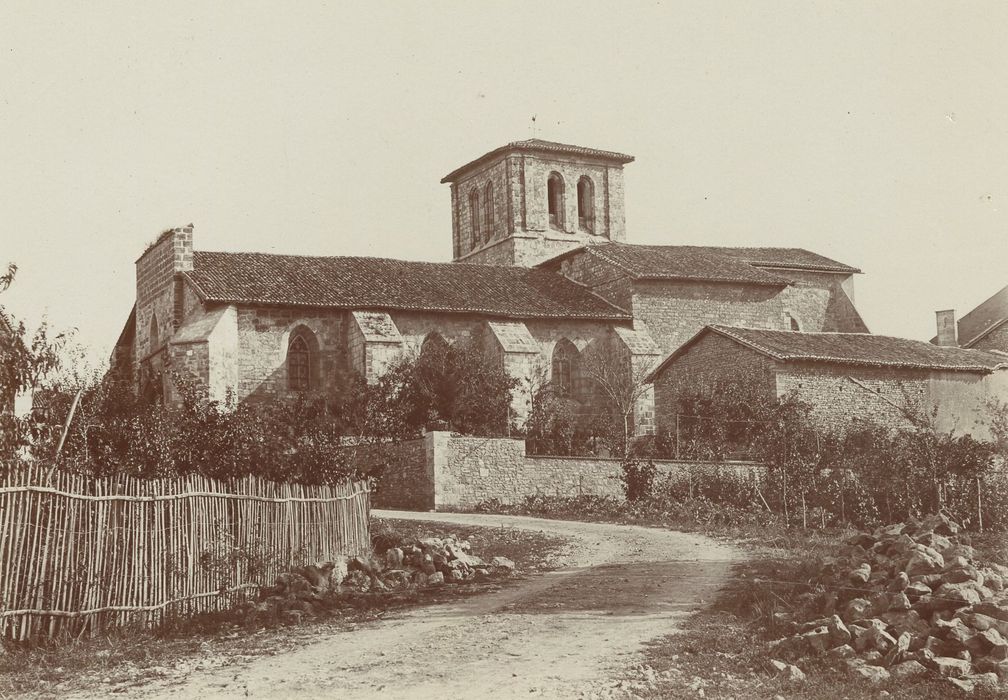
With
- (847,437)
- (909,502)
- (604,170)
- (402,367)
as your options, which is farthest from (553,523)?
(604,170)

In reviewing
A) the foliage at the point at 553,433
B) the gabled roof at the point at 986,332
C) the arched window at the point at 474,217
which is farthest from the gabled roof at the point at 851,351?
the arched window at the point at 474,217

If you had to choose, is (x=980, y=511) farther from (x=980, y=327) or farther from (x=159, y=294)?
(x=980, y=327)

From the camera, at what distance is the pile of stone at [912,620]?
9742mm

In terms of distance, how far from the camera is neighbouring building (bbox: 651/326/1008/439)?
3422 centimetres

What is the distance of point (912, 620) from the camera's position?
1072 centimetres

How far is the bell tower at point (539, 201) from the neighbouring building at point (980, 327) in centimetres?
1458

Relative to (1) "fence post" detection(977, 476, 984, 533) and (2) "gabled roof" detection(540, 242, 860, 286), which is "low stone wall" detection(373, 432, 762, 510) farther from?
(2) "gabled roof" detection(540, 242, 860, 286)

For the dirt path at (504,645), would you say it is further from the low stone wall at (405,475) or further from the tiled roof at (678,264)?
the tiled roof at (678,264)

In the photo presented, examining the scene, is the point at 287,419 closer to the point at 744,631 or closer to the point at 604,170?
the point at 744,631

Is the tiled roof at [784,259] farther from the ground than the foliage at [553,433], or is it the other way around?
the tiled roof at [784,259]

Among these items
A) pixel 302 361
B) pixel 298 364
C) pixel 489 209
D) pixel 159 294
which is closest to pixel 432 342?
pixel 302 361

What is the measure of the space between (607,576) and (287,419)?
1527 centimetres

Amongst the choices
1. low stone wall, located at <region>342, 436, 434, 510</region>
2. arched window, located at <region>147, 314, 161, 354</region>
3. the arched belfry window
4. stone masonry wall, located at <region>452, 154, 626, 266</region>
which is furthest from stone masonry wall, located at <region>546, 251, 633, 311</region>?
arched window, located at <region>147, 314, 161, 354</region>

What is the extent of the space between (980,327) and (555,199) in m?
20.0
